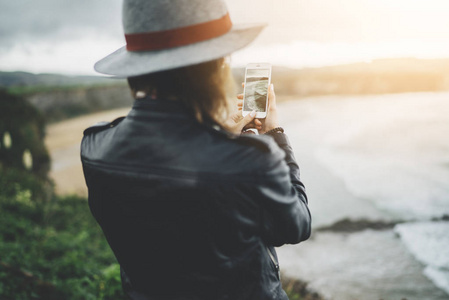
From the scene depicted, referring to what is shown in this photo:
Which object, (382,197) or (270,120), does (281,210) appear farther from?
(382,197)

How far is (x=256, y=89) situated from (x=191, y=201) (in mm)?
1143

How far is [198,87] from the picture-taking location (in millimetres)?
1156

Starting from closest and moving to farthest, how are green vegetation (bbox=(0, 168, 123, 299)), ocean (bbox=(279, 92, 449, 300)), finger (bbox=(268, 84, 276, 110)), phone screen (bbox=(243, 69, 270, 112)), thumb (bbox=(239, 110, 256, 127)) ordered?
thumb (bbox=(239, 110, 256, 127)) → finger (bbox=(268, 84, 276, 110)) → phone screen (bbox=(243, 69, 270, 112)) → green vegetation (bbox=(0, 168, 123, 299)) → ocean (bbox=(279, 92, 449, 300))

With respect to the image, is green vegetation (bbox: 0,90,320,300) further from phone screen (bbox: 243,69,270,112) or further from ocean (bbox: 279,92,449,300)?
phone screen (bbox: 243,69,270,112)

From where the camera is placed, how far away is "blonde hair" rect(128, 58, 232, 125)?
3.77ft

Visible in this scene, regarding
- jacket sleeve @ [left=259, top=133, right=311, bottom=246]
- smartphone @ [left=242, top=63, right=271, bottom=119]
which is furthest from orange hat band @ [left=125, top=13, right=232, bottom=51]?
smartphone @ [left=242, top=63, right=271, bottom=119]

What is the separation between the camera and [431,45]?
9.60 m

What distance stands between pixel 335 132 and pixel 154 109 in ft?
73.9

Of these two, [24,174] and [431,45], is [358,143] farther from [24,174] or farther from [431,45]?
[24,174]

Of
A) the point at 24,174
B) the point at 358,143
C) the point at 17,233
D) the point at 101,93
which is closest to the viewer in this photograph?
the point at 17,233

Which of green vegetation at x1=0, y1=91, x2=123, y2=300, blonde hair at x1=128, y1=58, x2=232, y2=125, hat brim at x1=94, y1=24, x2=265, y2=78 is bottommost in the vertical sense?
green vegetation at x1=0, y1=91, x2=123, y2=300

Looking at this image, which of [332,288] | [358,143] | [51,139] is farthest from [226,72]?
[51,139]

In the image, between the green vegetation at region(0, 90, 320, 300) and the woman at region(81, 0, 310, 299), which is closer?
the woman at region(81, 0, 310, 299)

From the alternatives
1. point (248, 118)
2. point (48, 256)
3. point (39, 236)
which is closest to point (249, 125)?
point (248, 118)
